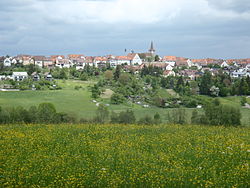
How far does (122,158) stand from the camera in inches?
473

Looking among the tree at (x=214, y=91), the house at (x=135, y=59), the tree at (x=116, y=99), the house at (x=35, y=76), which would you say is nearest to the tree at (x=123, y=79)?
the tree at (x=116, y=99)

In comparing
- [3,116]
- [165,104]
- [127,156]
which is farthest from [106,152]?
[165,104]

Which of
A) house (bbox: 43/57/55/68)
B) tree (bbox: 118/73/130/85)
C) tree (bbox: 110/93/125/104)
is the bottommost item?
tree (bbox: 110/93/125/104)

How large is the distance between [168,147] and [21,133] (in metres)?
7.13

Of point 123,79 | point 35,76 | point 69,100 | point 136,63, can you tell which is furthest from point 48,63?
point 69,100

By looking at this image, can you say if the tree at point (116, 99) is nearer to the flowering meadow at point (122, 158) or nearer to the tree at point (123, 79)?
the tree at point (123, 79)

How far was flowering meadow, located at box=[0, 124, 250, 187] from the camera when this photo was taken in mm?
9742

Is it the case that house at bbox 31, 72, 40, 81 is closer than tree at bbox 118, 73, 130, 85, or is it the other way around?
tree at bbox 118, 73, 130, 85

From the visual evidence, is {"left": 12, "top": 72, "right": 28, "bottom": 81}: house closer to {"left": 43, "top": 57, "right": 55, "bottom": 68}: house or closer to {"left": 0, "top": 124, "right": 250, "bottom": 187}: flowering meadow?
{"left": 43, "top": 57, "right": 55, "bottom": 68}: house

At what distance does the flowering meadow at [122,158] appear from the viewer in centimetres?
974

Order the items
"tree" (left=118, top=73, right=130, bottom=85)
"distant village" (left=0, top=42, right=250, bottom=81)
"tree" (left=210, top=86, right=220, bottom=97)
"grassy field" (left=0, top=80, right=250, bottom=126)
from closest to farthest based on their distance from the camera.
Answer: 1. "grassy field" (left=0, top=80, right=250, bottom=126)
2. "tree" (left=210, top=86, right=220, bottom=97)
3. "tree" (left=118, top=73, right=130, bottom=85)
4. "distant village" (left=0, top=42, right=250, bottom=81)

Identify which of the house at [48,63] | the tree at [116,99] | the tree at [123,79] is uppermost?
the house at [48,63]

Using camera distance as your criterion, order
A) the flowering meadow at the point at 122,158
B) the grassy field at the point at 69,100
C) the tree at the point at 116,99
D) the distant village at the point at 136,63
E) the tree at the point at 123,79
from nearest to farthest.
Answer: the flowering meadow at the point at 122,158, the grassy field at the point at 69,100, the tree at the point at 116,99, the tree at the point at 123,79, the distant village at the point at 136,63

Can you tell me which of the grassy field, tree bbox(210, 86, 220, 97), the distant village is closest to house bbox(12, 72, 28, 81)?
the distant village
